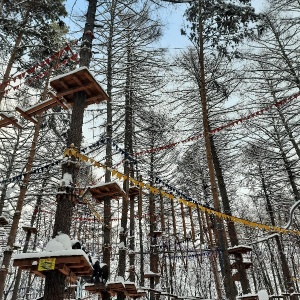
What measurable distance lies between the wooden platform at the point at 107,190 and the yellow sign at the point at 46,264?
3.60 meters

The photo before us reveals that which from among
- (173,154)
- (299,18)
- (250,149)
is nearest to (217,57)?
(299,18)

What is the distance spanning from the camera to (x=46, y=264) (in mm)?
5102

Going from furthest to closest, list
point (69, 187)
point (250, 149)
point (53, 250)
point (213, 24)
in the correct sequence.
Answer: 1. point (250, 149)
2. point (213, 24)
3. point (69, 187)
4. point (53, 250)

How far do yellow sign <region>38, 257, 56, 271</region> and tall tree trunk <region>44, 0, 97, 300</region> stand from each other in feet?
1.62

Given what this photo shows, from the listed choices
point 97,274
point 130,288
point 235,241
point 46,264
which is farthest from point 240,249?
point 46,264

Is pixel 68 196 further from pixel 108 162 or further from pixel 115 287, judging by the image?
pixel 108 162

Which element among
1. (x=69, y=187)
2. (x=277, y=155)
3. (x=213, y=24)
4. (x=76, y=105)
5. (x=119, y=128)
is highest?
(x=213, y=24)

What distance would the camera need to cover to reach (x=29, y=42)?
1186cm

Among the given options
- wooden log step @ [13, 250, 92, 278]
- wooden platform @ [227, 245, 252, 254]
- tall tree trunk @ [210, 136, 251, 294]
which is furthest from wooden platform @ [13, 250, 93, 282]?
tall tree trunk @ [210, 136, 251, 294]

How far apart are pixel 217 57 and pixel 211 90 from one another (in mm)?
1318

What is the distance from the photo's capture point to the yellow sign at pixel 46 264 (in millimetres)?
5055

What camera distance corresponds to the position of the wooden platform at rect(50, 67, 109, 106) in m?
6.92

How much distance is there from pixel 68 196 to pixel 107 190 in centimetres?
278

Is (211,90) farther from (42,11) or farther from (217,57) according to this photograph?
(42,11)
